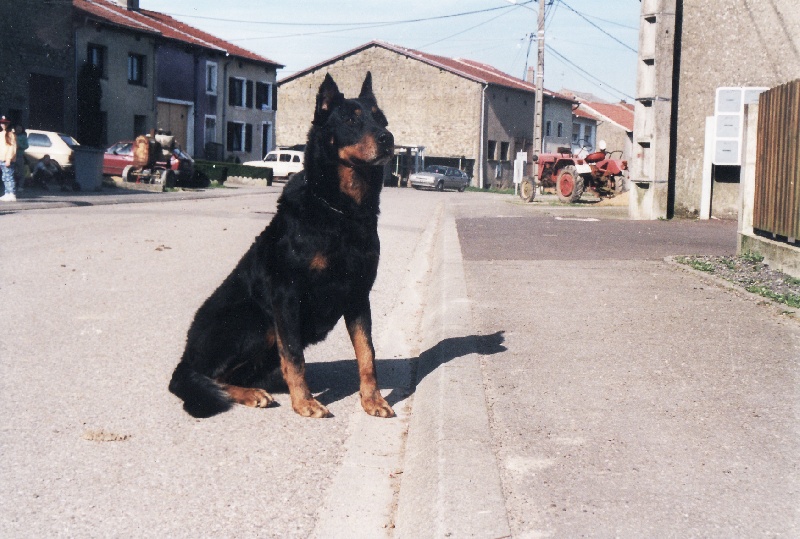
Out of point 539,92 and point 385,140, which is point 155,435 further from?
point 539,92

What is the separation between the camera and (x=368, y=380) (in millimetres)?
4371

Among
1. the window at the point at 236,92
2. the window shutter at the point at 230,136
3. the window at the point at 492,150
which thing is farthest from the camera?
the window at the point at 492,150

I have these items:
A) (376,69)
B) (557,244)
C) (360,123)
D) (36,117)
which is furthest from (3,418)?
(376,69)

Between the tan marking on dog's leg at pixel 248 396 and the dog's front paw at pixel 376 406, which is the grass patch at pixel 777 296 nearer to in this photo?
the dog's front paw at pixel 376 406

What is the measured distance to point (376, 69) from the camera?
199ft

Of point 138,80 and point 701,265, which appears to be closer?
point 701,265

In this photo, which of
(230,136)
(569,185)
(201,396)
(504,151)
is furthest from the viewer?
(504,151)

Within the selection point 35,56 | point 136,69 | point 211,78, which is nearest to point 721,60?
point 35,56

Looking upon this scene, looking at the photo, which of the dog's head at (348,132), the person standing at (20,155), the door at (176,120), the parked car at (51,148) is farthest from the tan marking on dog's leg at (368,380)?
the door at (176,120)

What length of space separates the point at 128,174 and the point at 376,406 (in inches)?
1018

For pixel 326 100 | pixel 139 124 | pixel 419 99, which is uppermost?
pixel 419 99

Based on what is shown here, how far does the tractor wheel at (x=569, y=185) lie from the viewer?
26438 mm

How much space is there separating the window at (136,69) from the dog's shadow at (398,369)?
122 ft

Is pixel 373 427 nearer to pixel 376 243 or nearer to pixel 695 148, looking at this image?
pixel 376 243
